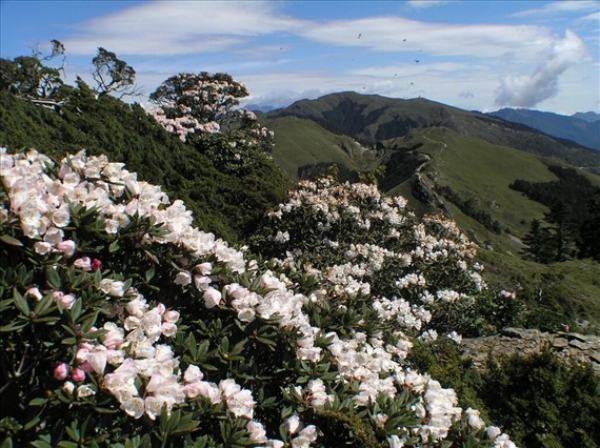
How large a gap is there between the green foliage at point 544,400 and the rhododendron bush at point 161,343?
5.98 ft

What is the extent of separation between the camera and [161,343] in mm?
2615

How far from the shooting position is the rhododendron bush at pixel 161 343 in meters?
2.05

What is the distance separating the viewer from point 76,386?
2027 mm

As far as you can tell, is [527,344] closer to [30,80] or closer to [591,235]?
[30,80]

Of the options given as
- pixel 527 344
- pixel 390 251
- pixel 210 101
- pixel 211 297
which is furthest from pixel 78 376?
pixel 210 101

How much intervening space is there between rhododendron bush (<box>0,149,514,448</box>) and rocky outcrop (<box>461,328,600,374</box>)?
15.2 feet

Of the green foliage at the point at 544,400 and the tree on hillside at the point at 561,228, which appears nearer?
the green foliage at the point at 544,400

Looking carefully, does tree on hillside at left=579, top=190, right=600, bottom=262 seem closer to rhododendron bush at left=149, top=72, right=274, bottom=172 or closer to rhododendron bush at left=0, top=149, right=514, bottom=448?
rhododendron bush at left=149, top=72, right=274, bottom=172

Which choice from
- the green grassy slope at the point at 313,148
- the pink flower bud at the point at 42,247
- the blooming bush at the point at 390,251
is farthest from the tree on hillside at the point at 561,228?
the green grassy slope at the point at 313,148

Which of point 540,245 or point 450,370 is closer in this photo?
point 450,370

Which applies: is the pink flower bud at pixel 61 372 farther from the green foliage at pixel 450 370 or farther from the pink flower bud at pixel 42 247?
the green foliage at pixel 450 370

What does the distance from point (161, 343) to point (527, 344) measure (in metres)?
7.08

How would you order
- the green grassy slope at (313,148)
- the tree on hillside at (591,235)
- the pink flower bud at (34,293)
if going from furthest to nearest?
the green grassy slope at (313,148) → the tree on hillside at (591,235) → the pink flower bud at (34,293)

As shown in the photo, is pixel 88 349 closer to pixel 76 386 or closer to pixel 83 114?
pixel 76 386
